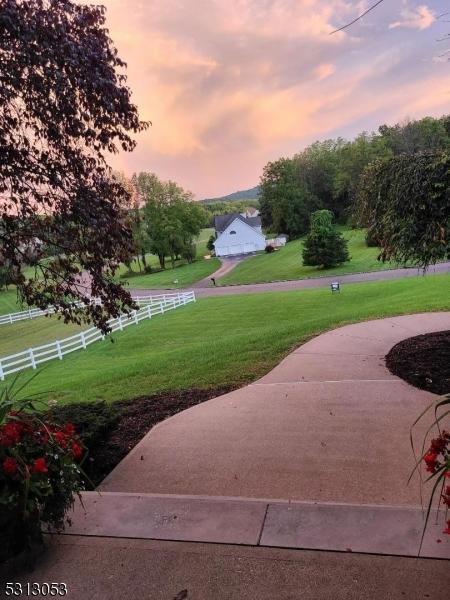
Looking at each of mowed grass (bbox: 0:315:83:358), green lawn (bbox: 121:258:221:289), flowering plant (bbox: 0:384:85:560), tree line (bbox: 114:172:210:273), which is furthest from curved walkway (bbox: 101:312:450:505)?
tree line (bbox: 114:172:210:273)

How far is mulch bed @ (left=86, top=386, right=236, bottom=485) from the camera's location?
4.48 m

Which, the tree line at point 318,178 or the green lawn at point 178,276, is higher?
the tree line at point 318,178

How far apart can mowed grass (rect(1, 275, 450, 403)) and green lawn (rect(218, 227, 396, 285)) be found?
1043 cm

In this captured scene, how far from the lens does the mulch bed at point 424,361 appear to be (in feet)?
21.1

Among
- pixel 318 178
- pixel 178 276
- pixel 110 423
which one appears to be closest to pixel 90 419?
pixel 110 423

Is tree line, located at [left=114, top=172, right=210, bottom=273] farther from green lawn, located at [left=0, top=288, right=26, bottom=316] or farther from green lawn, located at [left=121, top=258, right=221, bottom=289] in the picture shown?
green lawn, located at [left=0, top=288, right=26, bottom=316]

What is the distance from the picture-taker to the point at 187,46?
23.9 feet

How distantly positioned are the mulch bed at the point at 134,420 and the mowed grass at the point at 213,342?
54 cm

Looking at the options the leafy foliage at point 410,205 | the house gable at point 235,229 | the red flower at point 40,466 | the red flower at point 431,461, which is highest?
the house gable at point 235,229

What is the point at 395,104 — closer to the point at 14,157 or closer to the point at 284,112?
the point at 284,112

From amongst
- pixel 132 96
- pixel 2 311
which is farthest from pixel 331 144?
pixel 132 96

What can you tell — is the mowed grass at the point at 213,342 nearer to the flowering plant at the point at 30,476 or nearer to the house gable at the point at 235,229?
the flowering plant at the point at 30,476

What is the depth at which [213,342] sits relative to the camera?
42.2 ft

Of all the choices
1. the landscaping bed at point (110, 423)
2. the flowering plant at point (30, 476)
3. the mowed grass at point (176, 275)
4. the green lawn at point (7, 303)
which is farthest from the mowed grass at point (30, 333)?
the flowering plant at point (30, 476)
